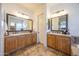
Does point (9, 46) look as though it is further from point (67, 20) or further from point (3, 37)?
point (67, 20)

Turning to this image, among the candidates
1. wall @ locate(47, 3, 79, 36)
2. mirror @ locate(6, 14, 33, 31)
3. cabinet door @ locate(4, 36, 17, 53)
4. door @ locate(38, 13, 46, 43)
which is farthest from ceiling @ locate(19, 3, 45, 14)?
cabinet door @ locate(4, 36, 17, 53)

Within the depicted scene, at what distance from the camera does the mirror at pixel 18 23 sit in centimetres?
187

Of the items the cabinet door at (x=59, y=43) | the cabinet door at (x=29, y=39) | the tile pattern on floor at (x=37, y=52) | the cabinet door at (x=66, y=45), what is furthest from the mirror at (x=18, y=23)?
the cabinet door at (x=66, y=45)

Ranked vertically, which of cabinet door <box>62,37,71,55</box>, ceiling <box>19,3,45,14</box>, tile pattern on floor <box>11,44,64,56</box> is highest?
ceiling <box>19,3,45,14</box>

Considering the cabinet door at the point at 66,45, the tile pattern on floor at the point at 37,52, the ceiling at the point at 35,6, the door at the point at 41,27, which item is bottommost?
the tile pattern on floor at the point at 37,52

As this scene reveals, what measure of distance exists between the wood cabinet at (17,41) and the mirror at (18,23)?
0.14 metres

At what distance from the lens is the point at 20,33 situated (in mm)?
1948

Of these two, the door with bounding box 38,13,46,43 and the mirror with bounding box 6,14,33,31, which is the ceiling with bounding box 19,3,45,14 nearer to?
the door with bounding box 38,13,46,43

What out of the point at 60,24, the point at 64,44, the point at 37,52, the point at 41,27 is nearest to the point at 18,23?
the point at 41,27

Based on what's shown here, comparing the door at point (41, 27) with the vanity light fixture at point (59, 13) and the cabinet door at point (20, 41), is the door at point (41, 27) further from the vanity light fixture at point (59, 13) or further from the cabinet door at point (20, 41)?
the cabinet door at point (20, 41)

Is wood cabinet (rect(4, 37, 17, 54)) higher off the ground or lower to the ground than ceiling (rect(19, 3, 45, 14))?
lower

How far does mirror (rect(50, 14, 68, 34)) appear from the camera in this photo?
75.5 inches

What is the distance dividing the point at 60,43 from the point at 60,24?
13.8 inches

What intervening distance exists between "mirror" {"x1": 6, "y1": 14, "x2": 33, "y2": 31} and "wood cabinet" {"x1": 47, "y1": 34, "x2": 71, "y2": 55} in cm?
44
